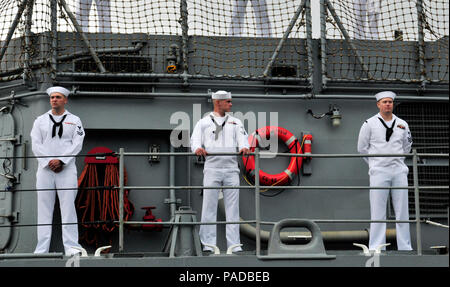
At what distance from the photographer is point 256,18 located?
6598 mm

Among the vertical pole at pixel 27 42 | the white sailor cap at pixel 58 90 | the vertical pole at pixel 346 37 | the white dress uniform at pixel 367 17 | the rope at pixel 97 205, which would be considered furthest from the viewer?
the white dress uniform at pixel 367 17

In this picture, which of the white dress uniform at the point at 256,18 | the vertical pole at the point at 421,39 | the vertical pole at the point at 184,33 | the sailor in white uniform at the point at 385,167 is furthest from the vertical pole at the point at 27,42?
the vertical pole at the point at 421,39

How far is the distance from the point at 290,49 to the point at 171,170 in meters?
1.70

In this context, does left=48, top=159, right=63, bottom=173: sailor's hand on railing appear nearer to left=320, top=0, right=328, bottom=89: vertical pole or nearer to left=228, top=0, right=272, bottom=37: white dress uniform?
left=228, top=0, right=272, bottom=37: white dress uniform

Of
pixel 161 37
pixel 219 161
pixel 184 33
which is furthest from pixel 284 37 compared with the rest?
pixel 219 161

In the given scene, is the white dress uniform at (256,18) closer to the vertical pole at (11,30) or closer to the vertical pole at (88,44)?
the vertical pole at (88,44)

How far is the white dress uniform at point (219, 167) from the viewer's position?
5516 mm

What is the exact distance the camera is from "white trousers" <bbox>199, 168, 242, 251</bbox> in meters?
5.50

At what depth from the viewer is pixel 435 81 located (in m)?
6.48

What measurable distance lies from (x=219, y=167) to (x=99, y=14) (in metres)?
2.09

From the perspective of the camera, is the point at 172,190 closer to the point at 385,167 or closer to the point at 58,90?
the point at 58,90

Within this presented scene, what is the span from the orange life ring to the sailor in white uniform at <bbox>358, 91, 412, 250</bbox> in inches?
26.8

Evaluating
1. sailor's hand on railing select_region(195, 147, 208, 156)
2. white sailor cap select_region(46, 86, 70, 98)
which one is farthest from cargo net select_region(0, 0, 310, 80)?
sailor's hand on railing select_region(195, 147, 208, 156)

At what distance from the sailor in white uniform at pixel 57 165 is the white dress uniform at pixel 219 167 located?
1.03m
